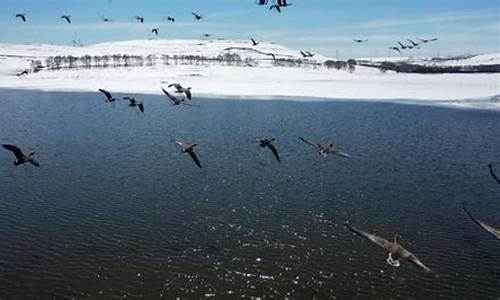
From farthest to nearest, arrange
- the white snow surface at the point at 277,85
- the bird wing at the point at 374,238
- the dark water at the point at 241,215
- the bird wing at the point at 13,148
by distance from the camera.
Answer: the white snow surface at the point at 277,85
the dark water at the point at 241,215
the bird wing at the point at 13,148
the bird wing at the point at 374,238

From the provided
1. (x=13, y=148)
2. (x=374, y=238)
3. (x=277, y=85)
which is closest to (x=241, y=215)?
(x=13, y=148)

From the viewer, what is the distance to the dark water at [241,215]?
13.2 meters

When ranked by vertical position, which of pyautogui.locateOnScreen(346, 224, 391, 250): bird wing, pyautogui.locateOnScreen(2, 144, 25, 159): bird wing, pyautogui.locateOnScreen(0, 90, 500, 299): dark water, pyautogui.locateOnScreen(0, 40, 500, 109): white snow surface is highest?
pyautogui.locateOnScreen(0, 40, 500, 109): white snow surface

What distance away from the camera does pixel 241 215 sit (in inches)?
681

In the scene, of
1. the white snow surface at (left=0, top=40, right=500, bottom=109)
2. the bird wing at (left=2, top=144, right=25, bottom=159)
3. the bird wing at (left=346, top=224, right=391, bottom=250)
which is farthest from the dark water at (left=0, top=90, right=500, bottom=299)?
the white snow surface at (left=0, top=40, right=500, bottom=109)

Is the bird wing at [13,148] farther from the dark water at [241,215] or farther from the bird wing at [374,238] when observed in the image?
the bird wing at [374,238]

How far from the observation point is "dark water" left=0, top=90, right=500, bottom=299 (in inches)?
519

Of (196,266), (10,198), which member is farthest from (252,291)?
(10,198)

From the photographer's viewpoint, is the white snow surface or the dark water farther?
the white snow surface

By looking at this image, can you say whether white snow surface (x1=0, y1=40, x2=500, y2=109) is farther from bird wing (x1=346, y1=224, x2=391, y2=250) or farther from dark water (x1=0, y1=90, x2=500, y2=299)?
bird wing (x1=346, y1=224, x2=391, y2=250)

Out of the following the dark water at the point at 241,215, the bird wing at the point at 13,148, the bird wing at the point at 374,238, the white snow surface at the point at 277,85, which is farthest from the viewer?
the white snow surface at the point at 277,85

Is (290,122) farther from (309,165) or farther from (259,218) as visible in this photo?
(259,218)

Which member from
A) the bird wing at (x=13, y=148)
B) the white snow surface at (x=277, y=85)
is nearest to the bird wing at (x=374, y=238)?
the bird wing at (x=13, y=148)

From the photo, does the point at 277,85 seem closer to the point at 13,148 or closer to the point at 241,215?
the point at 241,215
